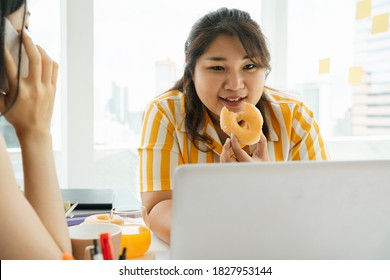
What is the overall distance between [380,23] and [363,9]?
0.49 ft

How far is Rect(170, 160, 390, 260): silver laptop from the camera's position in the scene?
61 cm

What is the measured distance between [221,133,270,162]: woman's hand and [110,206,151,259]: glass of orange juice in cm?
53

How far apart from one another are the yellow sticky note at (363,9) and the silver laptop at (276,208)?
2.83 meters

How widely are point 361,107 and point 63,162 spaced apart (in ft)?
6.89

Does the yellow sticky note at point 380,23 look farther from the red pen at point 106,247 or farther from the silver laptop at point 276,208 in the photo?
the red pen at point 106,247

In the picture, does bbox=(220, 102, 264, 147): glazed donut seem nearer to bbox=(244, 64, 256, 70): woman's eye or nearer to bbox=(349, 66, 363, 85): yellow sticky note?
bbox=(244, 64, 256, 70): woman's eye

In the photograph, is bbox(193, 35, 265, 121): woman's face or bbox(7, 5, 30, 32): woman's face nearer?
bbox(7, 5, 30, 32): woman's face

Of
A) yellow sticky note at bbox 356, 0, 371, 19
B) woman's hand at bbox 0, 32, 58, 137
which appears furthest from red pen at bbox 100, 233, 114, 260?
yellow sticky note at bbox 356, 0, 371, 19

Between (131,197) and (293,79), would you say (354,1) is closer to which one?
(293,79)

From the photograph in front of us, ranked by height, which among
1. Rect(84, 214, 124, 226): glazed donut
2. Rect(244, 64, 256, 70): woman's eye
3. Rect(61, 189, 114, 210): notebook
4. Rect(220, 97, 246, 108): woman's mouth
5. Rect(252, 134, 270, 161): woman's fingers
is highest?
Rect(244, 64, 256, 70): woman's eye

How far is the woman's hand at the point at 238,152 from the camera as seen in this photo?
1488mm

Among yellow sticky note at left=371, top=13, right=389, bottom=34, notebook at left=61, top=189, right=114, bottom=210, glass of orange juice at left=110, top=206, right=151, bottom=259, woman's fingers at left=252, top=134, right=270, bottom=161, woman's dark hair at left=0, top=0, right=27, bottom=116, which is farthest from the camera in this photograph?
yellow sticky note at left=371, top=13, right=389, bottom=34
